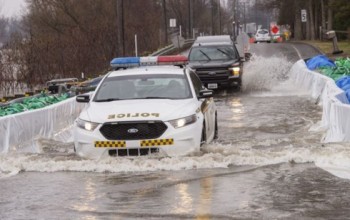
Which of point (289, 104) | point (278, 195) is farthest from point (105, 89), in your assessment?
point (289, 104)

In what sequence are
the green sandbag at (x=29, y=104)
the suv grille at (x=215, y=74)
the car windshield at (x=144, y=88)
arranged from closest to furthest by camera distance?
the car windshield at (x=144, y=88), the green sandbag at (x=29, y=104), the suv grille at (x=215, y=74)

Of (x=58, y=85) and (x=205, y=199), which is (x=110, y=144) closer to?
(x=205, y=199)

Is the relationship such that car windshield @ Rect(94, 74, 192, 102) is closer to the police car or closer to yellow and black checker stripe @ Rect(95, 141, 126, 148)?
the police car

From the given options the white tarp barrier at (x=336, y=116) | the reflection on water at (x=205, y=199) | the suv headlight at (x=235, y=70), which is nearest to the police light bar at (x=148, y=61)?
the white tarp barrier at (x=336, y=116)

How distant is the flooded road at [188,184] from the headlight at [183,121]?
52 centimetres

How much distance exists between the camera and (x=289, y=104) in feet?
65.3

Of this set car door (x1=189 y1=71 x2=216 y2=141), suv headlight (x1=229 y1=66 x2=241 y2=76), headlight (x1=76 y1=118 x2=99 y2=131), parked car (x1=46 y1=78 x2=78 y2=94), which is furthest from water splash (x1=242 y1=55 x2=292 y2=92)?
headlight (x1=76 y1=118 x2=99 y2=131)

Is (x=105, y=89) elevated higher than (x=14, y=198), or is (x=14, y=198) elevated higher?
(x=105, y=89)

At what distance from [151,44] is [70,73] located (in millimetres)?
19505

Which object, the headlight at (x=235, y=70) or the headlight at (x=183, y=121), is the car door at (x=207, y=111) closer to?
the headlight at (x=183, y=121)

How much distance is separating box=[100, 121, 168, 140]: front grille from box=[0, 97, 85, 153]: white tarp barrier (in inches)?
87.5

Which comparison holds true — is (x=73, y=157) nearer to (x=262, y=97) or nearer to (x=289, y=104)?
(x=289, y=104)

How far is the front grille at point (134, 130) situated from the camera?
9.80 m

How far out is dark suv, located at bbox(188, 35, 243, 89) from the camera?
23266mm
